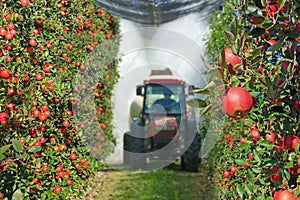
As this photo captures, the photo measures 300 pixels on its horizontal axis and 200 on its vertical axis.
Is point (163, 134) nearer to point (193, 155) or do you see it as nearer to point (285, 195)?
point (193, 155)

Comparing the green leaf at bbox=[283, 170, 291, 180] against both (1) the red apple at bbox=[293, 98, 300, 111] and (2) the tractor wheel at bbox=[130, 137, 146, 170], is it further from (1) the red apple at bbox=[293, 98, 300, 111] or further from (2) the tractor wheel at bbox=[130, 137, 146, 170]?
(2) the tractor wheel at bbox=[130, 137, 146, 170]

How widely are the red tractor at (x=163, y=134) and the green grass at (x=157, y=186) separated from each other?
301mm

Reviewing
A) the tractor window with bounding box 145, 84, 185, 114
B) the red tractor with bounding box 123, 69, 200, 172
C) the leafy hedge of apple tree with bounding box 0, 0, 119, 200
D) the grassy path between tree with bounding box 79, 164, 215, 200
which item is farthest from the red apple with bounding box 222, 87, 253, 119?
the tractor window with bounding box 145, 84, 185, 114

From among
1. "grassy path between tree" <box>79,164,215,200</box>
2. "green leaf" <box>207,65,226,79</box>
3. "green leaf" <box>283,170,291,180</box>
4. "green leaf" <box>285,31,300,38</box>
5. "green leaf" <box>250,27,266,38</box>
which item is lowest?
"grassy path between tree" <box>79,164,215,200</box>

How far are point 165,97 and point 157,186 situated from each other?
8.12ft

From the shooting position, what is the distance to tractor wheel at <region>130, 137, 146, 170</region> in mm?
7905

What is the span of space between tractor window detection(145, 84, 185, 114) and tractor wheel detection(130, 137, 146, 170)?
606 millimetres

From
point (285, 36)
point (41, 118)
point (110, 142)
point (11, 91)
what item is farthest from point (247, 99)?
point (110, 142)

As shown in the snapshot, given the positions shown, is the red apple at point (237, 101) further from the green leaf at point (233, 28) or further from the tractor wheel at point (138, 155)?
the tractor wheel at point (138, 155)

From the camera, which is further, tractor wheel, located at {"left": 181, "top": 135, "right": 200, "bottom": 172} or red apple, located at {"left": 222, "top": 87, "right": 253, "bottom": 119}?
tractor wheel, located at {"left": 181, "top": 135, "right": 200, "bottom": 172}

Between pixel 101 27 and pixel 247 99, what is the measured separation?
17.5 feet

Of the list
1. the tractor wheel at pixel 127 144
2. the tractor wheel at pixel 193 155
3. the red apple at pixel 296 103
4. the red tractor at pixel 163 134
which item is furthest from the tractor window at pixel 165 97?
the red apple at pixel 296 103

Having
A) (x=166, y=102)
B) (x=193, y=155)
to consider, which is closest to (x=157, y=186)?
(x=193, y=155)

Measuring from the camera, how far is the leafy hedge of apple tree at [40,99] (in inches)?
108
